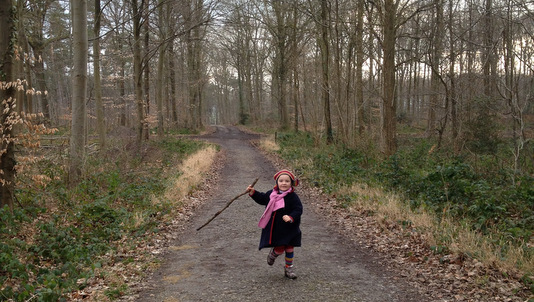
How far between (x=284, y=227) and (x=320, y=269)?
1017 millimetres

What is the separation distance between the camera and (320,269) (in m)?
5.57

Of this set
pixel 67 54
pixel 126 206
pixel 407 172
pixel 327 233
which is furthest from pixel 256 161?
pixel 67 54

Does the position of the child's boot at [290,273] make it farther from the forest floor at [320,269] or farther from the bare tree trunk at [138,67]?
the bare tree trunk at [138,67]

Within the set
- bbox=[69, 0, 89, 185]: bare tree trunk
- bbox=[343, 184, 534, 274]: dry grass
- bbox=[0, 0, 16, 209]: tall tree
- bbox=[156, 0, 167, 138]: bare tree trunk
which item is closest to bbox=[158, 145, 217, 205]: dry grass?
bbox=[69, 0, 89, 185]: bare tree trunk

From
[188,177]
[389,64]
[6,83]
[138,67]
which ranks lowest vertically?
[188,177]

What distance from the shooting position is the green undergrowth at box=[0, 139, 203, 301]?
16.3ft

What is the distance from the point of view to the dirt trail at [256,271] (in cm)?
470

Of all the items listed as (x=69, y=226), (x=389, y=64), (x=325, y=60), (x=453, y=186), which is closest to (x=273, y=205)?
(x=69, y=226)

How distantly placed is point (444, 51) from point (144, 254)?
53.3 feet

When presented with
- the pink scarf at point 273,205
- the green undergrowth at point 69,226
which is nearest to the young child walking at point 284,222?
the pink scarf at point 273,205

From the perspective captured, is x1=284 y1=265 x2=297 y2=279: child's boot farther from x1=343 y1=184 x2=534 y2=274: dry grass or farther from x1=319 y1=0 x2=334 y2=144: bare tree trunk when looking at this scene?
x1=319 y1=0 x2=334 y2=144: bare tree trunk

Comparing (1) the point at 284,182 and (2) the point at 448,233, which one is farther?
(2) the point at 448,233

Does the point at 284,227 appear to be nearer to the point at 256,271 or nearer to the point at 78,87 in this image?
the point at 256,271

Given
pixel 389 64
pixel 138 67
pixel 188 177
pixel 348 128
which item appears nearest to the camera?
pixel 188 177
